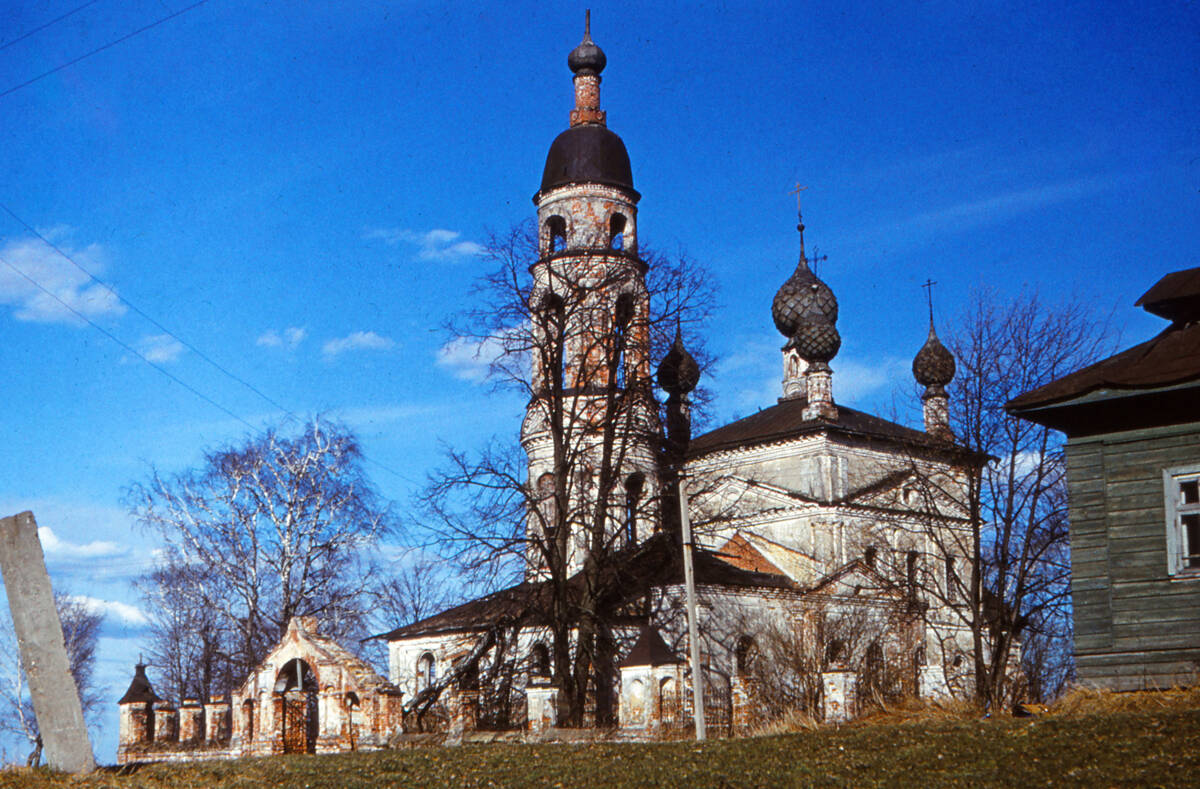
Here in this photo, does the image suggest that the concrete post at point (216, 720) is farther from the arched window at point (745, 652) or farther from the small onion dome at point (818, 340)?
the small onion dome at point (818, 340)

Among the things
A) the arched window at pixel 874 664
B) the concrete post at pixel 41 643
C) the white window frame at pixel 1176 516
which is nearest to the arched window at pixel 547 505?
the arched window at pixel 874 664

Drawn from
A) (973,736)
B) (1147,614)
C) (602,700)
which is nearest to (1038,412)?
(1147,614)

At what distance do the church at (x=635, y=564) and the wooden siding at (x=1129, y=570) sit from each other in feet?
12.6

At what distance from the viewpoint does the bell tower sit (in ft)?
88.0

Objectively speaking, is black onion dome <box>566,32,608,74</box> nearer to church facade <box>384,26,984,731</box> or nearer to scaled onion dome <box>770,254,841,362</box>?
church facade <box>384,26,984,731</box>

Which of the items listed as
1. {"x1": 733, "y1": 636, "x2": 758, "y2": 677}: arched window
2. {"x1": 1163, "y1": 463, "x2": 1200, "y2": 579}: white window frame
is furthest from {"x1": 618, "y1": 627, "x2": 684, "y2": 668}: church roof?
{"x1": 733, "y1": 636, "x2": 758, "y2": 677}: arched window

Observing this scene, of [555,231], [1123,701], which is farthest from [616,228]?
[1123,701]

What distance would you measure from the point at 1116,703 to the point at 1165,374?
4.06m

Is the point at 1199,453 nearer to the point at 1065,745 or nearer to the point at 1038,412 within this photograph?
the point at 1038,412

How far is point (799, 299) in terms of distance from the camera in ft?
130

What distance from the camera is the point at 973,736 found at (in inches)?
520

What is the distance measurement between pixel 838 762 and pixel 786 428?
23584 millimetres

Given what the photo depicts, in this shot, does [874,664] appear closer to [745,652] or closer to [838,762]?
[745,652]

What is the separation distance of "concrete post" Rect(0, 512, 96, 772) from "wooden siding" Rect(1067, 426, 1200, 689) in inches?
467
